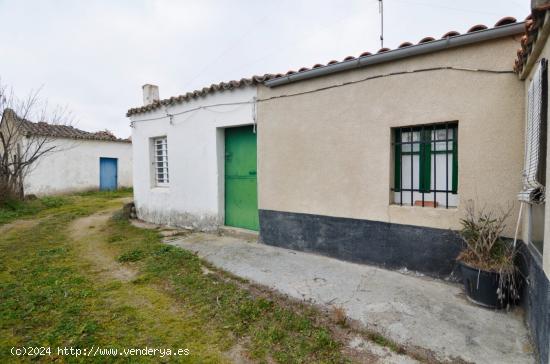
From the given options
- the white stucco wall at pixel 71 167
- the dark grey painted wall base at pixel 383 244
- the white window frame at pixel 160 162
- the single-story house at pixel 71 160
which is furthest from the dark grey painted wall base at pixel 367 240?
the white stucco wall at pixel 71 167

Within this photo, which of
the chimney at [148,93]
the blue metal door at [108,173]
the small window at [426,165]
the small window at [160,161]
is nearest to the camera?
the small window at [426,165]

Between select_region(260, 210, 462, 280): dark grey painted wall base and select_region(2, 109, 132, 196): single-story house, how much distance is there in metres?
13.6

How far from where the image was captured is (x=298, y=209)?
17.6 ft

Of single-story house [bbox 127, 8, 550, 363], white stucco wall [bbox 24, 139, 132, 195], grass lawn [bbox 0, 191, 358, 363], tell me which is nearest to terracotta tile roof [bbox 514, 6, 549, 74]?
single-story house [bbox 127, 8, 550, 363]

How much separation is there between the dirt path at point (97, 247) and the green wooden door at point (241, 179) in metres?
2.56

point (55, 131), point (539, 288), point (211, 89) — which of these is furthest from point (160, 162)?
point (55, 131)

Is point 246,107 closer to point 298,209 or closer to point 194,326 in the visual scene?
point 298,209

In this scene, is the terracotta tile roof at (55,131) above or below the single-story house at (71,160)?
above

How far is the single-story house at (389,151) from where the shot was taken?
3354mm

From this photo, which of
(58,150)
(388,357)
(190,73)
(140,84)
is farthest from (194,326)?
(58,150)

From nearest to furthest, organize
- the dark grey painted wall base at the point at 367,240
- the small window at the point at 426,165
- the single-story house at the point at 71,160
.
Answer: the dark grey painted wall base at the point at 367,240
the small window at the point at 426,165
the single-story house at the point at 71,160

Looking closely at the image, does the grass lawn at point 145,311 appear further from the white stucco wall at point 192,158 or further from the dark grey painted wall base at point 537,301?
the white stucco wall at point 192,158

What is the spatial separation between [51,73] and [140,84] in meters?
7.03

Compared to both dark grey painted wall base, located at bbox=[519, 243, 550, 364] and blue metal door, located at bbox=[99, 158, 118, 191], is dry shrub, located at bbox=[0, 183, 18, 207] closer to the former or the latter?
blue metal door, located at bbox=[99, 158, 118, 191]
